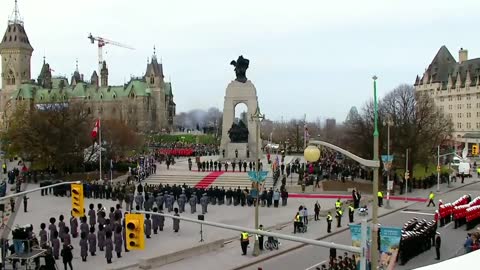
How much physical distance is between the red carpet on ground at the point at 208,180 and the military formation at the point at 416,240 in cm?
2123

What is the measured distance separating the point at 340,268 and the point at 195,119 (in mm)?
179873

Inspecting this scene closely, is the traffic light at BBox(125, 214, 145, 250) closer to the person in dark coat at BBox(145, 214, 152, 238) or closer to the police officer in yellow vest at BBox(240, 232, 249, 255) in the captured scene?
the police officer in yellow vest at BBox(240, 232, 249, 255)

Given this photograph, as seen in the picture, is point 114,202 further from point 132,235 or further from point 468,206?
point 132,235

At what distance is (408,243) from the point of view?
760 inches

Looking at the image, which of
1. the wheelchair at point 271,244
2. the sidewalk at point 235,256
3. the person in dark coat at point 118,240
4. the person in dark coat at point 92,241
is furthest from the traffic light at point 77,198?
the wheelchair at point 271,244

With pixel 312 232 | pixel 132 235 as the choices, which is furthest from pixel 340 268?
pixel 312 232

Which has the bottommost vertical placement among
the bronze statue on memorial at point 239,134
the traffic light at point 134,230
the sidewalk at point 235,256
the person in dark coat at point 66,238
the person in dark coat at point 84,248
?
the sidewalk at point 235,256

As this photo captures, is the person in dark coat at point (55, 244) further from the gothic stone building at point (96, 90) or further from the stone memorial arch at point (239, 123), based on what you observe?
the gothic stone building at point (96, 90)

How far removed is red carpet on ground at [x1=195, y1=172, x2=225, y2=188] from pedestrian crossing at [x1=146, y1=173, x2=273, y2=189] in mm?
184

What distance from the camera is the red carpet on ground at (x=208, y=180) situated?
4053 centimetres

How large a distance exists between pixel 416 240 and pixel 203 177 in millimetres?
24972

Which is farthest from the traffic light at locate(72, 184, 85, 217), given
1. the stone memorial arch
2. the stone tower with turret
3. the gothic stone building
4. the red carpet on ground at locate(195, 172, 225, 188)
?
the stone tower with turret

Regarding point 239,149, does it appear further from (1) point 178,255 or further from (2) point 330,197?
(1) point 178,255

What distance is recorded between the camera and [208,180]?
137ft
